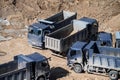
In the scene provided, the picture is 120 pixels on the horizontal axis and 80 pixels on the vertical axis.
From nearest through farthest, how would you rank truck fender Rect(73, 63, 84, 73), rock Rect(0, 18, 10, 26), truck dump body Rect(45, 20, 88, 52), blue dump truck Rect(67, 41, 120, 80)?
blue dump truck Rect(67, 41, 120, 80) < truck fender Rect(73, 63, 84, 73) < truck dump body Rect(45, 20, 88, 52) < rock Rect(0, 18, 10, 26)

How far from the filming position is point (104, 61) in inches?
938

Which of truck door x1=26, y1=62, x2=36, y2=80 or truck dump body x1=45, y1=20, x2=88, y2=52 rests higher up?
truck dump body x1=45, y1=20, x2=88, y2=52

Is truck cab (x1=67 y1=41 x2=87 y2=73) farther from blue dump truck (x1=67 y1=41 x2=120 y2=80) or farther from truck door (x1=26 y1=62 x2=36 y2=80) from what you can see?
truck door (x1=26 y1=62 x2=36 y2=80)

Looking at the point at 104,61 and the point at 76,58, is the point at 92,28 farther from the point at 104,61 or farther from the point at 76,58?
the point at 104,61

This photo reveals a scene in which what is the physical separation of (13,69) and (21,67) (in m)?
0.67

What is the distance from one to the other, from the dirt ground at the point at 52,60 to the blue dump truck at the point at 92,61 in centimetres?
46

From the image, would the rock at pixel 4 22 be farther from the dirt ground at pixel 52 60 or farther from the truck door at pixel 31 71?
the truck door at pixel 31 71

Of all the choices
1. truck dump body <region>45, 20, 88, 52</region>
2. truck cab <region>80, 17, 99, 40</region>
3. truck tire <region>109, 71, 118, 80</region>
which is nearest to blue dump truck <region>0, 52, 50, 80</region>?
truck dump body <region>45, 20, 88, 52</region>

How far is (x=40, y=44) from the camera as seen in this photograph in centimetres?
2859

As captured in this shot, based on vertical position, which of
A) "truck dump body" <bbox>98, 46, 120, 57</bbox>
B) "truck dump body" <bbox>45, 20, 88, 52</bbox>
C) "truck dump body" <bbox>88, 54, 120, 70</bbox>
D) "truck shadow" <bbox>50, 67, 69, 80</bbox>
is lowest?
"truck shadow" <bbox>50, 67, 69, 80</bbox>

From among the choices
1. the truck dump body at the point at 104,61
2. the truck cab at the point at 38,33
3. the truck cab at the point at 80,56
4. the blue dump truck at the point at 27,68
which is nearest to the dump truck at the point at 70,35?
the truck cab at the point at 38,33

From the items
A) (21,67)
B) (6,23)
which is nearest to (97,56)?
(21,67)

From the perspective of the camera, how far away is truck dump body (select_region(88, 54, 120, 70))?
23.5 meters

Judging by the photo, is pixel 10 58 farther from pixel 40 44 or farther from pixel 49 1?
pixel 49 1
